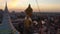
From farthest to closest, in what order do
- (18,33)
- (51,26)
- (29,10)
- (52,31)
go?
(51,26)
(52,31)
(18,33)
(29,10)

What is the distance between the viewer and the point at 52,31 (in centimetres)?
171

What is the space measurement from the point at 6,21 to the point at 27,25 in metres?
1.02

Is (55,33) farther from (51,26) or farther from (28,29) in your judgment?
(28,29)

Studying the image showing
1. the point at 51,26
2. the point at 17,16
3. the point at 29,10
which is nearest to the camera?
the point at 29,10

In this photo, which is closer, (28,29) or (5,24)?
(28,29)

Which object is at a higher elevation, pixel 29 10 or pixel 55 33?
pixel 29 10

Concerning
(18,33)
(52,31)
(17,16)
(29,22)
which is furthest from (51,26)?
(17,16)

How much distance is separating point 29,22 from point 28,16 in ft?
0.15

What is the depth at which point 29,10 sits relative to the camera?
1.13 m

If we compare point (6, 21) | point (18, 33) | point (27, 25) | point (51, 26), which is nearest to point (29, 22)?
point (27, 25)

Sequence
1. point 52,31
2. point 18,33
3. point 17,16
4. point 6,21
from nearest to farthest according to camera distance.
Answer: point 18,33, point 52,31, point 6,21, point 17,16

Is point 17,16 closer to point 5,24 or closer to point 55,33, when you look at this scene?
point 5,24

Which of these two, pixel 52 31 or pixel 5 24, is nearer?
pixel 52 31

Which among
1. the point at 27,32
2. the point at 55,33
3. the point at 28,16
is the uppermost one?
the point at 28,16
